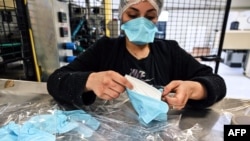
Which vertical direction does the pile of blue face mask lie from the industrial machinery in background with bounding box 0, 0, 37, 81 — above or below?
below

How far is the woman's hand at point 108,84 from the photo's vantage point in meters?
0.42

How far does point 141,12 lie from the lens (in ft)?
2.19

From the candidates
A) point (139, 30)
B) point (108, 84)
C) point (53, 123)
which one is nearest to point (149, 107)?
point (108, 84)

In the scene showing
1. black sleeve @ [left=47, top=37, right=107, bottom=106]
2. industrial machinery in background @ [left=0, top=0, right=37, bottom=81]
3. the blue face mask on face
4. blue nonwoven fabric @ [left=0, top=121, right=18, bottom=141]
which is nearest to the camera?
blue nonwoven fabric @ [left=0, top=121, right=18, bottom=141]

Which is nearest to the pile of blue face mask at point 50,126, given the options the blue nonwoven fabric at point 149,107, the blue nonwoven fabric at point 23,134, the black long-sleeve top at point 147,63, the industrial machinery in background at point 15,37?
the blue nonwoven fabric at point 23,134

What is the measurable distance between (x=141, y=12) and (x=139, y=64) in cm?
20

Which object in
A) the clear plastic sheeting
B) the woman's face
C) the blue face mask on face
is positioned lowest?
the clear plastic sheeting

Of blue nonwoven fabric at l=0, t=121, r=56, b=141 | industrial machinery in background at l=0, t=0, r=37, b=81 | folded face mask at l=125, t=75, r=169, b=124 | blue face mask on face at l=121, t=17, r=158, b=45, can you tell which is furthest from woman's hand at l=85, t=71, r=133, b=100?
industrial machinery in background at l=0, t=0, r=37, b=81

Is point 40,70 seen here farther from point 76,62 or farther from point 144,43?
point 144,43

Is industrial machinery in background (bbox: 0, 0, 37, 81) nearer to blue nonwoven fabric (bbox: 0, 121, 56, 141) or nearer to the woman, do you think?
the woman

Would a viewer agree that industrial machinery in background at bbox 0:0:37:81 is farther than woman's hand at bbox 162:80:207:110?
Yes

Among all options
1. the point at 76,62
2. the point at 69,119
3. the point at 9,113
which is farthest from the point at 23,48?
the point at 69,119

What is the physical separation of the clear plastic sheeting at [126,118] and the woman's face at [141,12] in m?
0.32

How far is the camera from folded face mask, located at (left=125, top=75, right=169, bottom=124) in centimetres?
40
